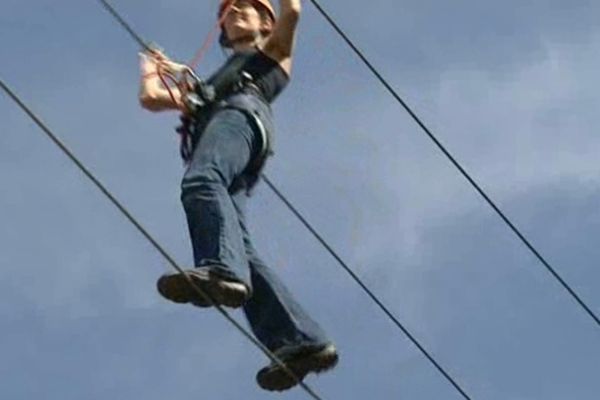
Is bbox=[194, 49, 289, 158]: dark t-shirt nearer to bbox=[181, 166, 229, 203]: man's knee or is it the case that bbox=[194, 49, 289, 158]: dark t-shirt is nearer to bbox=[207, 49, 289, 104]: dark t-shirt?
bbox=[207, 49, 289, 104]: dark t-shirt

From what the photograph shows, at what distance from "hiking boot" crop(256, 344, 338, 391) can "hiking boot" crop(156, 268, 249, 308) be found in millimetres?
448

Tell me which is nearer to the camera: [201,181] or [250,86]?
[201,181]

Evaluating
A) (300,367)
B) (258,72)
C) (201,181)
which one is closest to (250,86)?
(258,72)

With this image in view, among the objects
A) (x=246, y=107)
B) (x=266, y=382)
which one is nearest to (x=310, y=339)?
(x=266, y=382)

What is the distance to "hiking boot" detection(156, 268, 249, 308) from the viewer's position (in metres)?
10.7

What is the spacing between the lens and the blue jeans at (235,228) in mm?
10961

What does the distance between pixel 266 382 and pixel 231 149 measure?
2.88 ft

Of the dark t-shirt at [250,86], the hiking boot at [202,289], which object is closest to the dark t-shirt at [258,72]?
the dark t-shirt at [250,86]

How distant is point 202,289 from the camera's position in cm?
1070

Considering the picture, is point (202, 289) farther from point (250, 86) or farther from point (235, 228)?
point (250, 86)

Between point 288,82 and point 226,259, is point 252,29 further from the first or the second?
point 226,259

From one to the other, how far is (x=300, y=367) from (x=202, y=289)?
2.17ft

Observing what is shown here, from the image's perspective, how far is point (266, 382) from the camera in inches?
440

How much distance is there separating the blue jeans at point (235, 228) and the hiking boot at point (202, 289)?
0.17 ft
